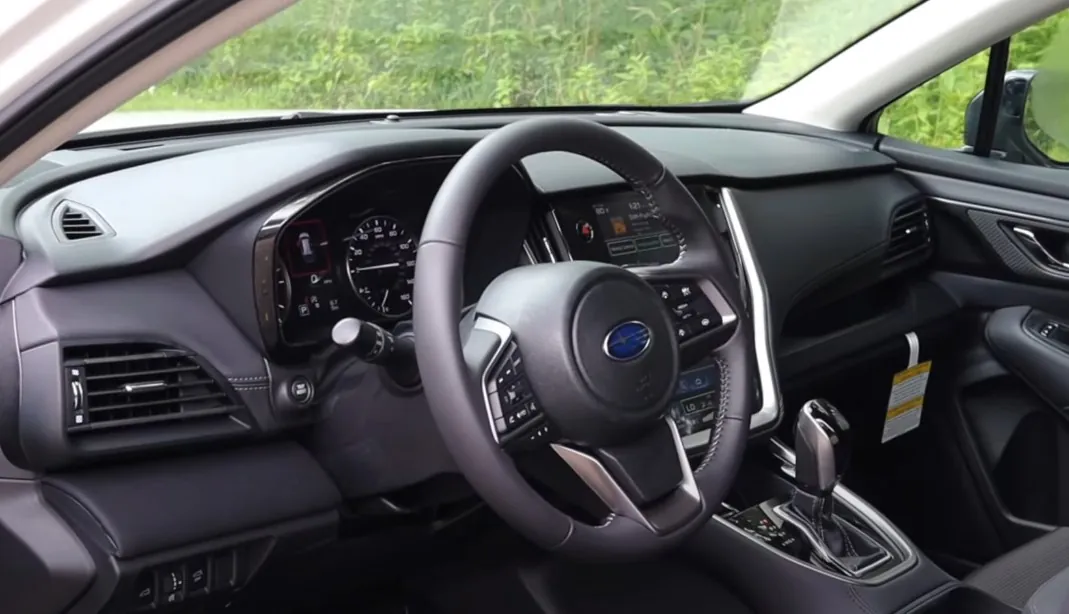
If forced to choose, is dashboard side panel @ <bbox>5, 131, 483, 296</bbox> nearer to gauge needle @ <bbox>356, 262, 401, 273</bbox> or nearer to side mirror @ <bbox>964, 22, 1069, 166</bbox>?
gauge needle @ <bbox>356, 262, 401, 273</bbox>

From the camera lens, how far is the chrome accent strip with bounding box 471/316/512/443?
4.45 ft

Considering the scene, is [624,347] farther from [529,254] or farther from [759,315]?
[759,315]

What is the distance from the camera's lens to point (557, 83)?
265 centimetres

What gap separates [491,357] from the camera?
4.54 ft

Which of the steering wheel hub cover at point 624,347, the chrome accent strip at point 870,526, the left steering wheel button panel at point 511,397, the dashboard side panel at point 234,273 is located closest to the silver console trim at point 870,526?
the chrome accent strip at point 870,526

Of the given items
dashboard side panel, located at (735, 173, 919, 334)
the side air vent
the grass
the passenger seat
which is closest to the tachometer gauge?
the side air vent

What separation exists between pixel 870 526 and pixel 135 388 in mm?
1299

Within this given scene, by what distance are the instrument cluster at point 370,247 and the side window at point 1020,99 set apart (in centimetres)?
134

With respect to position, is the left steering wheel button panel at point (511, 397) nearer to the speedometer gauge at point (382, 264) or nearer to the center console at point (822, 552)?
the speedometer gauge at point (382, 264)

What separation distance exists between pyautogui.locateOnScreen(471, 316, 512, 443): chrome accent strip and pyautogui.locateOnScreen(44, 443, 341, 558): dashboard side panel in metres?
0.44

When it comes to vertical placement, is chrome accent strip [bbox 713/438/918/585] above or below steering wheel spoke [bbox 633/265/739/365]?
below

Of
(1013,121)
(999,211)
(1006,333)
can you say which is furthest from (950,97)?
(1006,333)

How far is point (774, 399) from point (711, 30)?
1060 mm

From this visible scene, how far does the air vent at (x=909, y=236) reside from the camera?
265 centimetres
